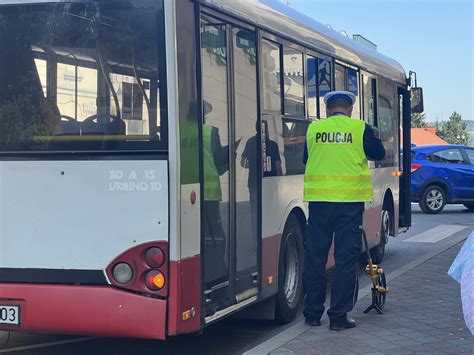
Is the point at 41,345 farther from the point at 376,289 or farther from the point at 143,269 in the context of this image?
the point at 376,289

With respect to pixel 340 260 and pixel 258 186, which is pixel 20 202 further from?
pixel 340 260

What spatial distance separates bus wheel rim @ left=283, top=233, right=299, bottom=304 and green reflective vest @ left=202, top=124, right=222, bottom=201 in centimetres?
177

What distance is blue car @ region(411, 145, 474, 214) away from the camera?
62.1ft

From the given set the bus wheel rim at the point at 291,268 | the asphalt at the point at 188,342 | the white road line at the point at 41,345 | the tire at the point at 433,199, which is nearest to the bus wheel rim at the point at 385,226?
the asphalt at the point at 188,342

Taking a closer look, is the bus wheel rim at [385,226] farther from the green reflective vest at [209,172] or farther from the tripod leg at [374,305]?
the green reflective vest at [209,172]

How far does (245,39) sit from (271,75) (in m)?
0.65

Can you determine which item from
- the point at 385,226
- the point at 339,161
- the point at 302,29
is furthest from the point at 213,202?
the point at 385,226

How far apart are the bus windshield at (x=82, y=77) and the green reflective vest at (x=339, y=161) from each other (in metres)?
2.10

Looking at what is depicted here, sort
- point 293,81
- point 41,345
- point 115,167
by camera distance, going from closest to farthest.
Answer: point 115,167 → point 41,345 → point 293,81

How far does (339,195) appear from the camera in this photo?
261 inches

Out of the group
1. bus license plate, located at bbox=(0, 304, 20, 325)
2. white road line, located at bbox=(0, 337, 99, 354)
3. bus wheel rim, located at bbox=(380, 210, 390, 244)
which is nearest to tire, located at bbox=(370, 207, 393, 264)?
bus wheel rim, located at bbox=(380, 210, 390, 244)

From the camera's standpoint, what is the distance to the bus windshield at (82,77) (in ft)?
16.6

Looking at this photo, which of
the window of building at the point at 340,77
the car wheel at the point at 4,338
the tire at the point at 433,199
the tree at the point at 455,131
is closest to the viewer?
the car wheel at the point at 4,338

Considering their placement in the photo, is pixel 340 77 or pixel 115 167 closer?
pixel 115 167
